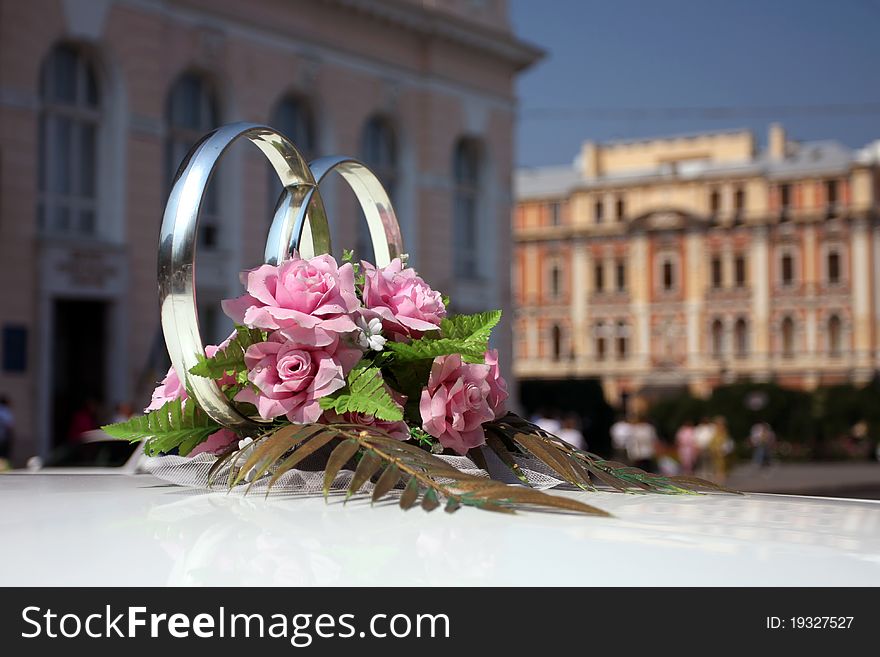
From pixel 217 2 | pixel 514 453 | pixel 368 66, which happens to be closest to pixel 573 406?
pixel 368 66

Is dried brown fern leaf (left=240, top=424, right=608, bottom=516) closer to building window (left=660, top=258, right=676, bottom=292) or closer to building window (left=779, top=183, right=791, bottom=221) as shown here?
building window (left=779, top=183, right=791, bottom=221)

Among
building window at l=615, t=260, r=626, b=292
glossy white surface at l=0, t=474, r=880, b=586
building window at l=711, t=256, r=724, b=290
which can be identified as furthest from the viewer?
building window at l=615, t=260, r=626, b=292

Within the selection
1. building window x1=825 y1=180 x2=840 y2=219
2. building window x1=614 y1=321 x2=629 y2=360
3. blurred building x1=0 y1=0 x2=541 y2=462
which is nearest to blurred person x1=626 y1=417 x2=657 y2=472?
blurred building x1=0 y1=0 x2=541 y2=462

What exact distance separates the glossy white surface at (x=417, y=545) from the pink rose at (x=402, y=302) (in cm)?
40

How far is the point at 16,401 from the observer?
761 inches

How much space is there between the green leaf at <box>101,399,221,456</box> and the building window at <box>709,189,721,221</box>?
6560 centimetres

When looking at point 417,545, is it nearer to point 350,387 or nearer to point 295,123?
point 350,387

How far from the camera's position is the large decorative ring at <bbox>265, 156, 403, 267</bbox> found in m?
2.42

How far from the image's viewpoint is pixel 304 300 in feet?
6.54

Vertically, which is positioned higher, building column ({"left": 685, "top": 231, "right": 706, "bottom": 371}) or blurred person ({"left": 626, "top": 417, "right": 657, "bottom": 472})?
building column ({"left": 685, "top": 231, "right": 706, "bottom": 371})

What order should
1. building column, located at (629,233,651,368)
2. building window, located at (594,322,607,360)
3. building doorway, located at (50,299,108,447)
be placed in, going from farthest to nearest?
building window, located at (594,322,607,360), building column, located at (629,233,651,368), building doorway, located at (50,299,108,447)

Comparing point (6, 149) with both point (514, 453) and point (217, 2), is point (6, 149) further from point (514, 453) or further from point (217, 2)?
point (514, 453)

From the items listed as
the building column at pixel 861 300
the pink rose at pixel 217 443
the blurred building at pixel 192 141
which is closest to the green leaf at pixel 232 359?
the pink rose at pixel 217 443
